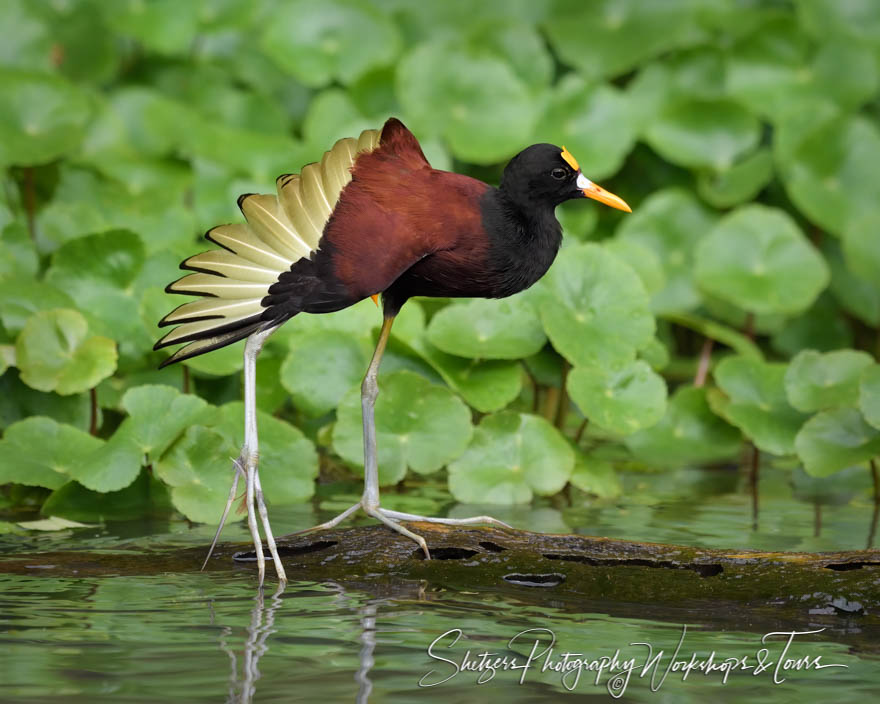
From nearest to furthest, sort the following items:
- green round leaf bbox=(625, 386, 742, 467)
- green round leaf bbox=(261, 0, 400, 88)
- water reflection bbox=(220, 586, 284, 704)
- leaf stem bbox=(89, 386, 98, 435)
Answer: water reflection bbox=(220, 586, 284, 704), leaf stem bbox=(89, 386, 98, 435), green round leaf bbox=(625, 386, 742, 467), green round leaf bbox=(261, 0, 400, 88)

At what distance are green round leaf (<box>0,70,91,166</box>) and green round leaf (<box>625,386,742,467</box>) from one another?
2653 mm

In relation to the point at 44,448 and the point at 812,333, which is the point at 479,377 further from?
the point at 812,333

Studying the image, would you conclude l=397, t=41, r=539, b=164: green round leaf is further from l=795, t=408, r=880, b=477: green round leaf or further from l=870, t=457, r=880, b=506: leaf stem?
l=870, t=457, r=880, b=506: leaf stem

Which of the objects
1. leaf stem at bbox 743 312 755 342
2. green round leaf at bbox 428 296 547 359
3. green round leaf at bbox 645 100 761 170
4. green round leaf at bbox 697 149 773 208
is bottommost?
leaf stem at bbox 743 312 755 342

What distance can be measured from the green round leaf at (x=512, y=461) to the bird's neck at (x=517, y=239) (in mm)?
1164

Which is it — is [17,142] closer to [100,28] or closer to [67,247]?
[67,247]

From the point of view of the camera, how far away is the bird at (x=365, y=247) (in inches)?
118

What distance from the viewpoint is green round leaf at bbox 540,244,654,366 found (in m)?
4.55

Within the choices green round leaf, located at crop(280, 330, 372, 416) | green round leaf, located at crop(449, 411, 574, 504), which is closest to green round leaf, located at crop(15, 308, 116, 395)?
green round leaf, located at crop(280, 330, 372, 416)

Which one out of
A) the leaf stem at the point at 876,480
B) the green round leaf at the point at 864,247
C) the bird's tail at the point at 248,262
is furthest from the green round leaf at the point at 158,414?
the green round leaf at the point at 864,247

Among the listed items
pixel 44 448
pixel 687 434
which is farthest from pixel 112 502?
pixel 687 434

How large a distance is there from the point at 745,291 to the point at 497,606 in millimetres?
2787

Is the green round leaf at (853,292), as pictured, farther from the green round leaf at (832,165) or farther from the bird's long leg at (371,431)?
the bird's long leg at (371,431)

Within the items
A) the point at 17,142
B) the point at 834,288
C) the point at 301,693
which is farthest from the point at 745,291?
the point at 301,693
